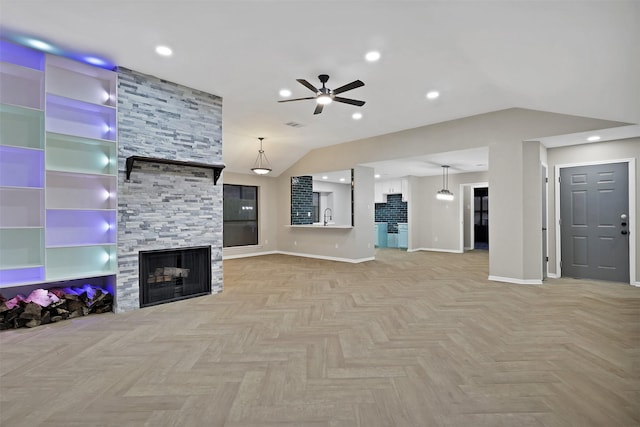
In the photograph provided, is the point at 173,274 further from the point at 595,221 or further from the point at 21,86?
the point at 595,221

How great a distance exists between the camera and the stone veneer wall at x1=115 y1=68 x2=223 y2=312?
3888 millimetres

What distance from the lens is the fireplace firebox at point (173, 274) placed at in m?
4.08

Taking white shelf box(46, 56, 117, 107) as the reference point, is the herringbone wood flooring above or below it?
below

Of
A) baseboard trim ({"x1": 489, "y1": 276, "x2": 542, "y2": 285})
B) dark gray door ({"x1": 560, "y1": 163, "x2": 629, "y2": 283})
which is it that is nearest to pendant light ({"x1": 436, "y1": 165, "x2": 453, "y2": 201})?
dark gray door ({"x1": 560, "y1": 163, "x2": 629, "y2": 283})

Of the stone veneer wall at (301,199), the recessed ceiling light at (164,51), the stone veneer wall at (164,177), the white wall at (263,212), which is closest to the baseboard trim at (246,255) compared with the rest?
the white wall at (263,212)

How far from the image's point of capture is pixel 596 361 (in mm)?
2459

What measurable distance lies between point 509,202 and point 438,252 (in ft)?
14.8

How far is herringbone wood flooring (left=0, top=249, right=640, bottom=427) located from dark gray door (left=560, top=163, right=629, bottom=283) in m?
1.18

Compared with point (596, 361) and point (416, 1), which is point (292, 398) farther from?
point (416, 1)

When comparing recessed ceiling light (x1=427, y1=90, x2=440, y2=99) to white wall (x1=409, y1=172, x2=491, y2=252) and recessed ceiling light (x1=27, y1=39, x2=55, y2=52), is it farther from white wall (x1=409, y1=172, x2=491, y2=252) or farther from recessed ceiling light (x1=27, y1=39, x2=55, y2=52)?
white wall (x1=409, y1=172, x2=491, y2=252)

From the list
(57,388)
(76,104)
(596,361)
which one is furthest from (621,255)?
(76,104)

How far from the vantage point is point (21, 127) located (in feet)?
11.2

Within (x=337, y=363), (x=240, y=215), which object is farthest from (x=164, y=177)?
(x=240, y=215)

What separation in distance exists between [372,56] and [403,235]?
293 inches
